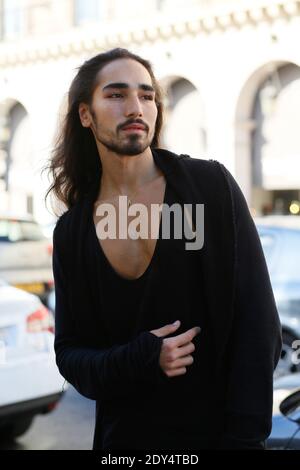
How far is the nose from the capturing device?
1.97 meters

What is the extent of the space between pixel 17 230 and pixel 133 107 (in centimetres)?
744

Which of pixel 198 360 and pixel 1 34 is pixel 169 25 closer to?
pixel 1 34

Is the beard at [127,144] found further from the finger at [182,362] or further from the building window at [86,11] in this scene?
the building window at [86,11]

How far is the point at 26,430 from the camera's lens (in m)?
5.62

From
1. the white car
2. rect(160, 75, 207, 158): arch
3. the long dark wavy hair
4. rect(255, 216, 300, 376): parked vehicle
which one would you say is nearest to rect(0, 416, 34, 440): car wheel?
the white car

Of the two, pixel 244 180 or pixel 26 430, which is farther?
pixel 244 180

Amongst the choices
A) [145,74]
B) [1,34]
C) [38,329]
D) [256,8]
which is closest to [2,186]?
[1,34]

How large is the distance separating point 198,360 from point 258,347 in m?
0.17

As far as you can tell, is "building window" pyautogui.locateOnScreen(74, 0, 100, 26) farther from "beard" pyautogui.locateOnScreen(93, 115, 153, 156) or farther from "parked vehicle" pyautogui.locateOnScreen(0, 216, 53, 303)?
"beard" pyautogui.locateOnScreen(93, 115, 153, 156)

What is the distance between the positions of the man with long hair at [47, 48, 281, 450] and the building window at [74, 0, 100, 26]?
69.1ft
